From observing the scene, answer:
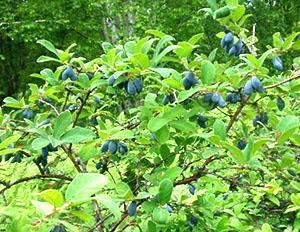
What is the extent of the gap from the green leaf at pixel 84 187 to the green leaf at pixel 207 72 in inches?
22.8

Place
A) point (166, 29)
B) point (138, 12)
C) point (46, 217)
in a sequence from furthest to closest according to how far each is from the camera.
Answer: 1. point (166, 29)
2. point (138, 12)
3. point (46, 217)

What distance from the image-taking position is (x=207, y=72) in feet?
4.25

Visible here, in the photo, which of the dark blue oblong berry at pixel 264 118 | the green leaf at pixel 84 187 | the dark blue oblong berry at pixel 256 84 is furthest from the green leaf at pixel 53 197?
the dark blue oblong berry at pixel 264 118

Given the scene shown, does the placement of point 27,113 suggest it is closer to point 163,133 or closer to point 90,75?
point 90,75

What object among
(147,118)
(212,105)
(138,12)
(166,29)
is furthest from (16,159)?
(166,29)

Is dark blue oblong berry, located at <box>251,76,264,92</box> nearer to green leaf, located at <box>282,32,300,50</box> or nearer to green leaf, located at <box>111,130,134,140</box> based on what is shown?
green leaf, located at <box>282,32,300,50</box>

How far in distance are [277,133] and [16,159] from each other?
733 millimetres

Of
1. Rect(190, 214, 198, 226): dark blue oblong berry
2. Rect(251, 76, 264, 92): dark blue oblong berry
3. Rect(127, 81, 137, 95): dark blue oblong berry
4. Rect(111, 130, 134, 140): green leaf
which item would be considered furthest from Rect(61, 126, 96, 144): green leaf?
Rect(190, 214, 198, 226): dark blue oblong berry

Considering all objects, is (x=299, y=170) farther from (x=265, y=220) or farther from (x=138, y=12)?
(x=138, y=12)

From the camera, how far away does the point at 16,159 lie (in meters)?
1.47

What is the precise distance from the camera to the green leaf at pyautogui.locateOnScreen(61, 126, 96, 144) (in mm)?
1126

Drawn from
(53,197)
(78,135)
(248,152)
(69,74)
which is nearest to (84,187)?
(53,197)

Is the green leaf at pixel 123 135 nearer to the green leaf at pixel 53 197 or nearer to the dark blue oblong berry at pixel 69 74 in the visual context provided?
the dark blue oblong berry at pixel 69 74

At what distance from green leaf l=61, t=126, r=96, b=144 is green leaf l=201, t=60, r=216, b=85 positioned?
13.2 inches
